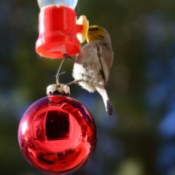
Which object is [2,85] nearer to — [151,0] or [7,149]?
[7,149]

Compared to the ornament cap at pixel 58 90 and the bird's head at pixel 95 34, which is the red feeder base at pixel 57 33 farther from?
the bird's head at pixel 95 34

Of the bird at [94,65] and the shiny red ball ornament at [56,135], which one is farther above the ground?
the bird at [94,65]

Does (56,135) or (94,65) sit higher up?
(94,65)

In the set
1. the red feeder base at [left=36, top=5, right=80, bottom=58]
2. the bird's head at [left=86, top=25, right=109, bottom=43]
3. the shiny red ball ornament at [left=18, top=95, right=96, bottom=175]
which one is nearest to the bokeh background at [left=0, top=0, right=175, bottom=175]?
the bird's head at [left=86, top=25, right=109, bottom=43]

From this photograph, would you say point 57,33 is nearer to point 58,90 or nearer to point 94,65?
point 58,90

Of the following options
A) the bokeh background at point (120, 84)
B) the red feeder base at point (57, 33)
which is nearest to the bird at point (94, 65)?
the red feeder base at point (57, 33)

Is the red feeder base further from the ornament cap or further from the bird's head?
the bird's head

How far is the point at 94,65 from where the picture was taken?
2.96m

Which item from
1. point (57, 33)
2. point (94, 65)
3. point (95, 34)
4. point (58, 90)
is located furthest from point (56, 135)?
point (95, 34)

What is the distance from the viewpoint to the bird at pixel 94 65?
2.88 meters

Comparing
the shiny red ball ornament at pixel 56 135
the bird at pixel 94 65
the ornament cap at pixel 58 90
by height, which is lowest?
the shiny red ball ornament at pixel 56 135

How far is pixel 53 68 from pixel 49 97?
9.72 ft

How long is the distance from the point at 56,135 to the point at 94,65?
0.61 meters

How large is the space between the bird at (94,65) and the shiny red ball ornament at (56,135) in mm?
427
